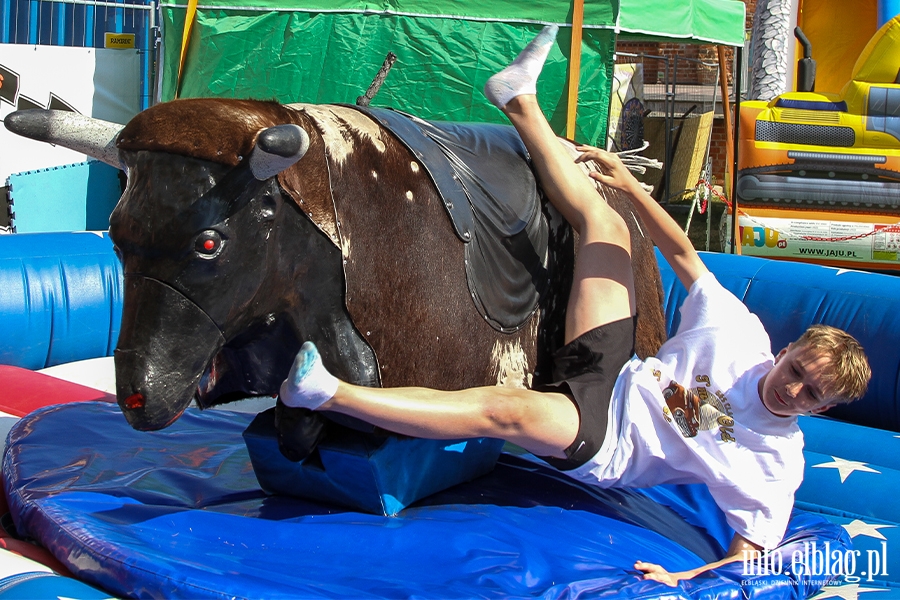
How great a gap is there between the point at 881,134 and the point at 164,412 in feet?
20.8

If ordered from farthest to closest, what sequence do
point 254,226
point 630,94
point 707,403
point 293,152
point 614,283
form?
point 630,94 → point 614,283 → point 707,403 → point 254,226 → point 293,152

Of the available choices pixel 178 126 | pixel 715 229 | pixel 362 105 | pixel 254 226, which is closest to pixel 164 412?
pixel 254 226

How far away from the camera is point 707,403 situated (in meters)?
2.36

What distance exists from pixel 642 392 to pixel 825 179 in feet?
16.7

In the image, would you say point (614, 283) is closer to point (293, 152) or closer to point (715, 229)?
point (293, 152)

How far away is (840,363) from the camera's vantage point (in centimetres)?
213

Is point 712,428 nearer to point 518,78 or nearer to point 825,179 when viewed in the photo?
point 518,78

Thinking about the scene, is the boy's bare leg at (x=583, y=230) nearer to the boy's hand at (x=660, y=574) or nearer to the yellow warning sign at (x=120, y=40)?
the boy's hand at (x=660, y=574)

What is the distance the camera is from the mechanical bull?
189cm

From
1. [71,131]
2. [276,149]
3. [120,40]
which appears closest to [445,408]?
[276,149]

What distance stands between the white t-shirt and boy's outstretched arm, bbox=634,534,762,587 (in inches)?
1.3

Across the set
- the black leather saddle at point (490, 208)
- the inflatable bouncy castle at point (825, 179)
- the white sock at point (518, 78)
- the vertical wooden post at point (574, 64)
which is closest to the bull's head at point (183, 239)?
the black leather saddle at point (490, 208)

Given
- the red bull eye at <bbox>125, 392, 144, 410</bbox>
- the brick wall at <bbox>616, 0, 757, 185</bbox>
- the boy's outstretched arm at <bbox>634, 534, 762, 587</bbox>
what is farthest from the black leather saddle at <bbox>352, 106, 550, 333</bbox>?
the brick wall at <bbox>616, 0, 757, 185</bbox>

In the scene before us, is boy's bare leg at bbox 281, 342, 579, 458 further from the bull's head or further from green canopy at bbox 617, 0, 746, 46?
green canopy at bbox 617, 0, 746, 46
